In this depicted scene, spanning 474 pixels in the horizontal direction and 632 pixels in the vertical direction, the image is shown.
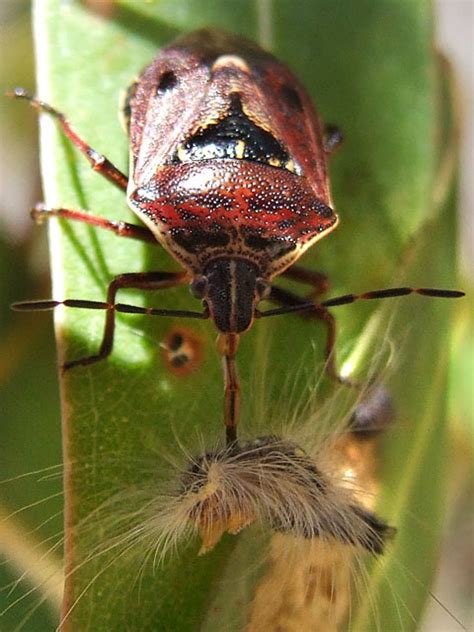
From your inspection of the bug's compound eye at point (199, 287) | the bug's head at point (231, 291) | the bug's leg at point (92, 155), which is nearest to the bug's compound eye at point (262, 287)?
the bug's head at point (231, 291)

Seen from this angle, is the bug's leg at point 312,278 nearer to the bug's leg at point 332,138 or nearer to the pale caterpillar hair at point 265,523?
the bug's leg at point 332,138

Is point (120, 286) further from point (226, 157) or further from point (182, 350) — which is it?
point (226, 157)

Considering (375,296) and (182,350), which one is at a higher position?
(375,296)

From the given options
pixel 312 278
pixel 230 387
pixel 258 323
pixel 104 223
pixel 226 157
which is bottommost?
pixel 230 387

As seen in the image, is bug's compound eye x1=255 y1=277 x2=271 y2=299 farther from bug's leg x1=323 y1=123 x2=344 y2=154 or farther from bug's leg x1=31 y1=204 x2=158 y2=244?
bug's leg x1=323 y1=123 x2=344 y2=154

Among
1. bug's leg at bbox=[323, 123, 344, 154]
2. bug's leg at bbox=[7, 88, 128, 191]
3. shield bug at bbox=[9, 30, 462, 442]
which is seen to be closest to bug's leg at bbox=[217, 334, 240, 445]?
shield bug at bbox=[9, 30, 462, 442]

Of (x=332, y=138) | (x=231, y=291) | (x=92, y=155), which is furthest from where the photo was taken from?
(x=332, y=138)

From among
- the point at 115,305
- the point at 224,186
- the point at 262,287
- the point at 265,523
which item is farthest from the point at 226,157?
the point at 265,523

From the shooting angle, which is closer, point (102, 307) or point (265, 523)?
point (265, 523)
